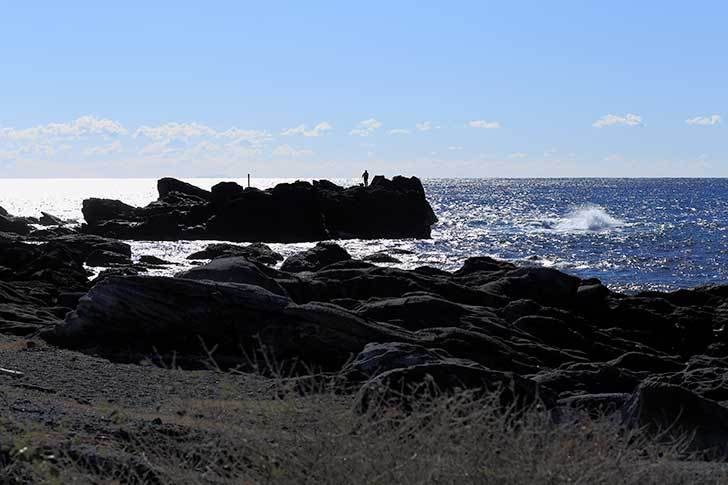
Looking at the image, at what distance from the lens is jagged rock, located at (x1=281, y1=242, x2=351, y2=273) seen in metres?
32.8

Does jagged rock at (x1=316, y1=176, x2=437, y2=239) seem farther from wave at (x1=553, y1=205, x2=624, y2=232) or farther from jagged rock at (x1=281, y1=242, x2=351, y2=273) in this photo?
jagged rock at (x1=281, y1=242, x2=351, y2=273)

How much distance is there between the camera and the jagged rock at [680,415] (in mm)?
9008

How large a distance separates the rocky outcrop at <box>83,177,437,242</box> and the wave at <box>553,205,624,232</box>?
12.2 meters

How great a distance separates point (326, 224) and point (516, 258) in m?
18.8

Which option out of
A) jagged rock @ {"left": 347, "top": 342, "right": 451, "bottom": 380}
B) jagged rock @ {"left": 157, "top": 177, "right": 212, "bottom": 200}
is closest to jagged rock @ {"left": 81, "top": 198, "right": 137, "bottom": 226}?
jagged rock @ {"left": 157, "top": 177, "right": 212, "bottom": 200}

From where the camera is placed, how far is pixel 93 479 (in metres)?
5.96

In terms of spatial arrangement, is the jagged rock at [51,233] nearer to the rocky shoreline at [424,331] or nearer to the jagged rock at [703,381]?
the rocky shoreline at [424,331]

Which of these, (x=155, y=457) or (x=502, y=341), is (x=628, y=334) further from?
(x=155, y=457)

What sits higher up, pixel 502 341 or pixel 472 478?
pixel 472 478

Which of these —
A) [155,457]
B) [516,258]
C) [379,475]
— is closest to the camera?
[379,475]

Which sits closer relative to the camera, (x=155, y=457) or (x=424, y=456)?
(x=424, y=456)

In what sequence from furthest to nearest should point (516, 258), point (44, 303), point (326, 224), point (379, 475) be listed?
point (326, 224), point (516, 258), point (44, 303), point (379, 475)

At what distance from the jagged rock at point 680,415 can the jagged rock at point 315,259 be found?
2324cm

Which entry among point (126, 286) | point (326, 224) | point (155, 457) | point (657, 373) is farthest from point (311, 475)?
point (326, 224)
